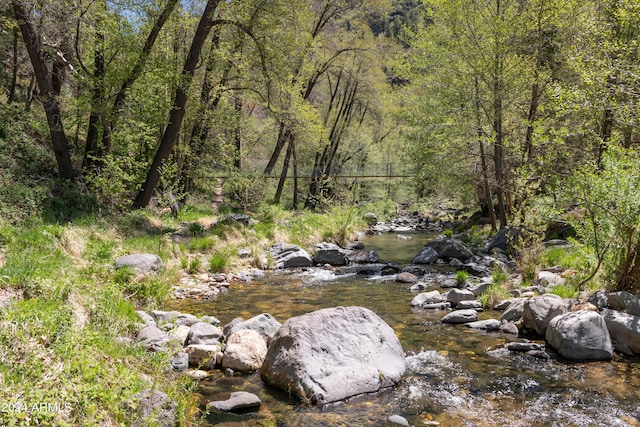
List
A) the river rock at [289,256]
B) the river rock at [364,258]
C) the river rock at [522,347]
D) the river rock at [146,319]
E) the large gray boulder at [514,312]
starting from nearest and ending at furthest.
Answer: the river rock at [146,319]
the river rock at [522,347]
the large gray boulder at [514,312]
the river rock at [289,256]
the river rock at [364,258]

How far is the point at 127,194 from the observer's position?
1537 centimetres

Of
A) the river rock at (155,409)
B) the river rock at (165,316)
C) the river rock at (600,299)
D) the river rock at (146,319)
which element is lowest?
the river rock at (165,316)

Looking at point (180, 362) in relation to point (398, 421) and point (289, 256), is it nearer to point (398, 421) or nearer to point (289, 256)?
point (398, 421)

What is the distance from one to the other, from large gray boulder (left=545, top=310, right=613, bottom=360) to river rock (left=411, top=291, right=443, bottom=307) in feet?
9.75

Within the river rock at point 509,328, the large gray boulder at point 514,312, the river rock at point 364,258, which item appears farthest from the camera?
the river rock at point 364,258

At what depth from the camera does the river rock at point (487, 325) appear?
7.83 meters

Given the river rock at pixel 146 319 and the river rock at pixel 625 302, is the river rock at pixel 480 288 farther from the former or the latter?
the river rock at pixel 146 319

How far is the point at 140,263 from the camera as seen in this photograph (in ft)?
29.9

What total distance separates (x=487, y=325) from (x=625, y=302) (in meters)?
2.13

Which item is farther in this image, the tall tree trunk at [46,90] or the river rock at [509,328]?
the tall tree trunk at [46,90]

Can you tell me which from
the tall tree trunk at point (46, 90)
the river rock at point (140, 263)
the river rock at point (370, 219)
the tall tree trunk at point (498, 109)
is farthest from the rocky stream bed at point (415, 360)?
the river rock at point (370, 219)

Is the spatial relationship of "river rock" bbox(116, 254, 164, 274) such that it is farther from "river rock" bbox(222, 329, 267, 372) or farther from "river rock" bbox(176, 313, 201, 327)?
"river rock" bbox(222, 329, 267, 372)

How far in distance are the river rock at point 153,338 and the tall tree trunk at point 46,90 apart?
8461 millimetres

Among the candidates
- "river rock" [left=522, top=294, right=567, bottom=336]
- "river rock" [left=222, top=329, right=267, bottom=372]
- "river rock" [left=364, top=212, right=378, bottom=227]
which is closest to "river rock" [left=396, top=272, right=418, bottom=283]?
"river rock" [left=522, top=294, right=567, bottom=336]
